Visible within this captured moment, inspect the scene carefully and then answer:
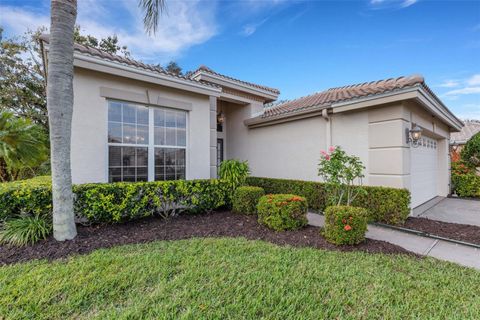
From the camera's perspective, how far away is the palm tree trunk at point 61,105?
4.36 metres

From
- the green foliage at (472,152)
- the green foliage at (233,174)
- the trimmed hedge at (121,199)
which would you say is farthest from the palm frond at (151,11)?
the green foliage at (472,152)

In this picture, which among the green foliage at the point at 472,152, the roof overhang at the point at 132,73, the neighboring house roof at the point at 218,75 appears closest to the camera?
the roof overhang at the point at 132,73

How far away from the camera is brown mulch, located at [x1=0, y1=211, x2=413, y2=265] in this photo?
415 cm

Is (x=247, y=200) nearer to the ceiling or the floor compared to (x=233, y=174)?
nearer to the floor

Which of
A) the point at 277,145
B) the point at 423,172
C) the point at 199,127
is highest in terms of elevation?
the point at 199,127

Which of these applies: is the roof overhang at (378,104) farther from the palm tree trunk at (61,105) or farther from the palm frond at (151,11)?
the palm tree trunk at (61,105)

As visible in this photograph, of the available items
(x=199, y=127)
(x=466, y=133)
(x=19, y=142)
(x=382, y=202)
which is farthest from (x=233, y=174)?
(x=466, y=133)

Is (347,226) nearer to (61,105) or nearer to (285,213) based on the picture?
(285,213)

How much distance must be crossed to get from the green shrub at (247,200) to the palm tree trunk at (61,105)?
4.55m

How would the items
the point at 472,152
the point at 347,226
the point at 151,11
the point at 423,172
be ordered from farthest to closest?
the point at 472,152
the point at 423,172
the point at 151,11
the point at 347,226

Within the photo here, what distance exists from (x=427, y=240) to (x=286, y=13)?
349 inches

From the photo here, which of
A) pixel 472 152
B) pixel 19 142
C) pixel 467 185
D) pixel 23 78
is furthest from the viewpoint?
pixel 23 78

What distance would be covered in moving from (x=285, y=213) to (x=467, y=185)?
12001 mm

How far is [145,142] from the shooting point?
23.1ft
